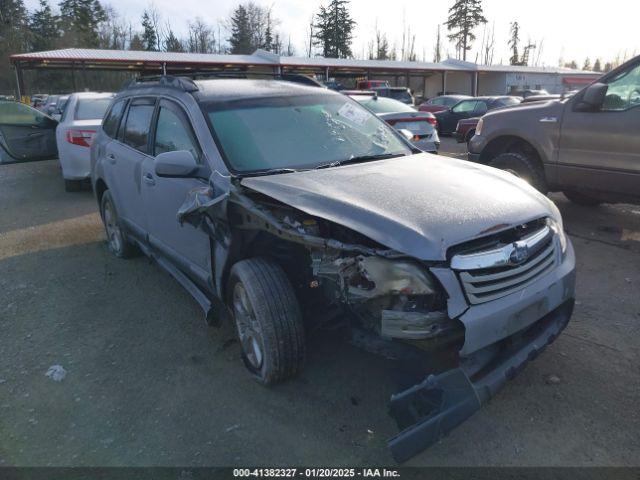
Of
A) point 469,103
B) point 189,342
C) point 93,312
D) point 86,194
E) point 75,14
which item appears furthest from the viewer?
point 75,14

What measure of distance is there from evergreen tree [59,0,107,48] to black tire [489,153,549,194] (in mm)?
63813

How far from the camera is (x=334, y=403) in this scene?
2.98m

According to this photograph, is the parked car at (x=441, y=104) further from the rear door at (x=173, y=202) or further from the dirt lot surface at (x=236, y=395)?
the rear door at (x=173, y=202)

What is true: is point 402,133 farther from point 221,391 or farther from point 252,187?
point 221,391

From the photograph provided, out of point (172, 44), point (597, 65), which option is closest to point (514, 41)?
point (597, 65)

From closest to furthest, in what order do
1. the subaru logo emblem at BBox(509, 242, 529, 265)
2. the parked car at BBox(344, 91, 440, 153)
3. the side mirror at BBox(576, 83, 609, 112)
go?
the subaru logo emblem at BBox(509, 242, 529, 265)
the side mirror at BBox(576, 83, 609, 112)
the parked car at BBox(344, 91, 440, 153)

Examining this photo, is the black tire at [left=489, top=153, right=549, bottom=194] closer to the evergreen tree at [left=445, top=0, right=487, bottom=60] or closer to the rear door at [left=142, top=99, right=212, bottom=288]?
the rear door at [left=142, top=99, right=212, bottom=288]

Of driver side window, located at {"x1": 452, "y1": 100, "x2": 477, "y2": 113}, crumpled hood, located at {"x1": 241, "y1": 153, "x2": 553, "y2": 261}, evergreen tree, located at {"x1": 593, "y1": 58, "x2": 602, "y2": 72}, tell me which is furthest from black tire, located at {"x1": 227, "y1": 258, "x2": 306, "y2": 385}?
evergreen tree, located at {"x1": 593, "y1": 58, "x2": 602, "y2": 72}

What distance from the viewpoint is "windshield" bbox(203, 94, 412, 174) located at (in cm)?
345

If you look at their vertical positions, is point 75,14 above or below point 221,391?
above

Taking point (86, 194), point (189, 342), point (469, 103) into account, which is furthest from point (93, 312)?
point (469, 103)

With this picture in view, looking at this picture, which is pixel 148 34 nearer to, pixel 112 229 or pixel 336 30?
pixel 336 30

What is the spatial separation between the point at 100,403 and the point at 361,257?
6.16 feet

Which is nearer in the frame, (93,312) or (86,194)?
(93,312)
